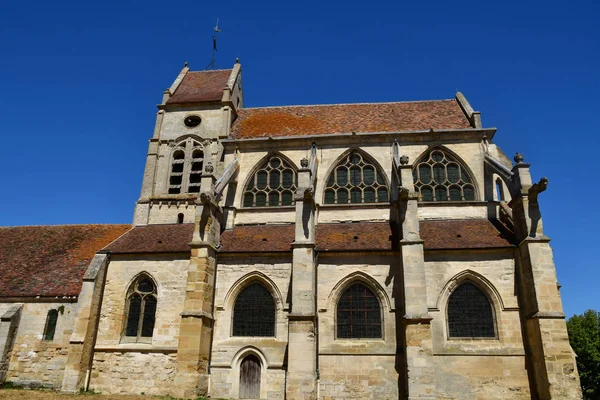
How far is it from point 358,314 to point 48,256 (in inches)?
544

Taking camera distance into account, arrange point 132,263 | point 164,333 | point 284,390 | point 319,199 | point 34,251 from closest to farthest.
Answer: point 284,390 < point 164,333 < point 132,263 < point 319,199 < point 34,251

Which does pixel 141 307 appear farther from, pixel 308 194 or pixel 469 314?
pixel 469 314

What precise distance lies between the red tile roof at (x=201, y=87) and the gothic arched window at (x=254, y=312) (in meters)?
10.4

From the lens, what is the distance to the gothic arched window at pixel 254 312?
15531mm

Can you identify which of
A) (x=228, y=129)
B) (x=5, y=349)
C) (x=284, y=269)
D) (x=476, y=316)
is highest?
(x=228, y=129)

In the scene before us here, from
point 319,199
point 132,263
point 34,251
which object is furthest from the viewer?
point 34,251

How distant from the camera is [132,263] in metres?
17.0

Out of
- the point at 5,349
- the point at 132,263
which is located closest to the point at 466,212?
the point at 132,263

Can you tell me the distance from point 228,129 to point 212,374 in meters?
11.1

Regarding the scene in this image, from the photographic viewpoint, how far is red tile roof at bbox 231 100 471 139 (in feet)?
67.5

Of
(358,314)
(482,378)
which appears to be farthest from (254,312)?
(482,378)

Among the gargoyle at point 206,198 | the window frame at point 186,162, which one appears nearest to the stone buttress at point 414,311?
the gargoyle at point 206,198

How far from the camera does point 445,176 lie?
18672 mm

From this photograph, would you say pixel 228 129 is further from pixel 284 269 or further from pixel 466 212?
pixel 466 212
